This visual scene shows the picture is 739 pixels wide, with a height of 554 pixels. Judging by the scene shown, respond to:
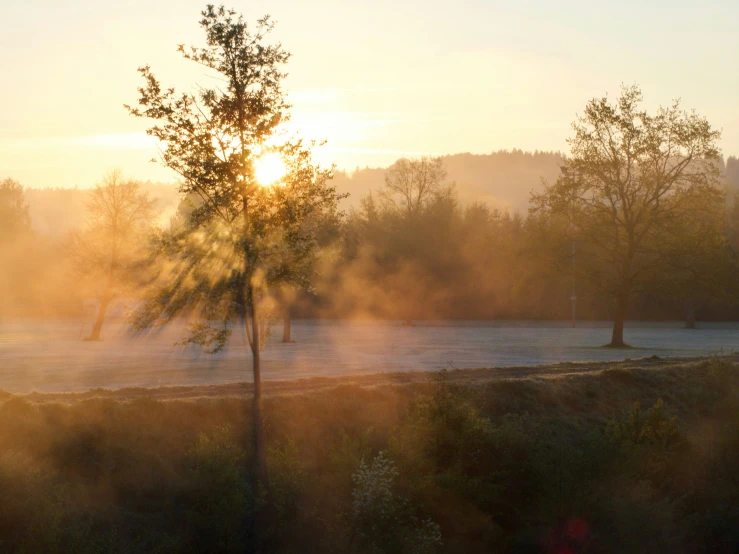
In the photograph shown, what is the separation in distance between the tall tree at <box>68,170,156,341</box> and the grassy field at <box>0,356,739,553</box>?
35550 mm

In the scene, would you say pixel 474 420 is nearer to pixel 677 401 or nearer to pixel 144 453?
pixel 144 453

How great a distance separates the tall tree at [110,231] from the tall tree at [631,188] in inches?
1004

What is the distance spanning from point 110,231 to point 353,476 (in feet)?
142

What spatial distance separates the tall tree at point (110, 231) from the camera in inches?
2068

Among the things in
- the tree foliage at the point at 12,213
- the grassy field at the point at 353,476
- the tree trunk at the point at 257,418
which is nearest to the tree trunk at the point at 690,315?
the grassy field at the point at 353,476

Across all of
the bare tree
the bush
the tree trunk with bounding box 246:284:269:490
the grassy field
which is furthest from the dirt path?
the bare tree

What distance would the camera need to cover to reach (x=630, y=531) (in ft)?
49.6

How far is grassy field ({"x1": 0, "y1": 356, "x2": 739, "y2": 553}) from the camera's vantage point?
1253cm

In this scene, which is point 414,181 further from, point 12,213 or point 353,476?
point 353,476

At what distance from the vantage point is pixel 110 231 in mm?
53281

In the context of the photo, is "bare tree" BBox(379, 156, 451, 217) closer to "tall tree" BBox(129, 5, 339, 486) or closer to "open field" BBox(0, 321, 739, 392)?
"open field" BBox(0, 321, 739, 392)

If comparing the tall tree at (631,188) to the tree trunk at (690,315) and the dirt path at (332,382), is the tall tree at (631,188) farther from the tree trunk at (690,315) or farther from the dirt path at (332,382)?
the tree trunk at (690,315)

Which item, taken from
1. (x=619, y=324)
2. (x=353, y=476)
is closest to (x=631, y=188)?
(x=619, y=324)

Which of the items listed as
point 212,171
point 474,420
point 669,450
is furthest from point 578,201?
point 212,171
